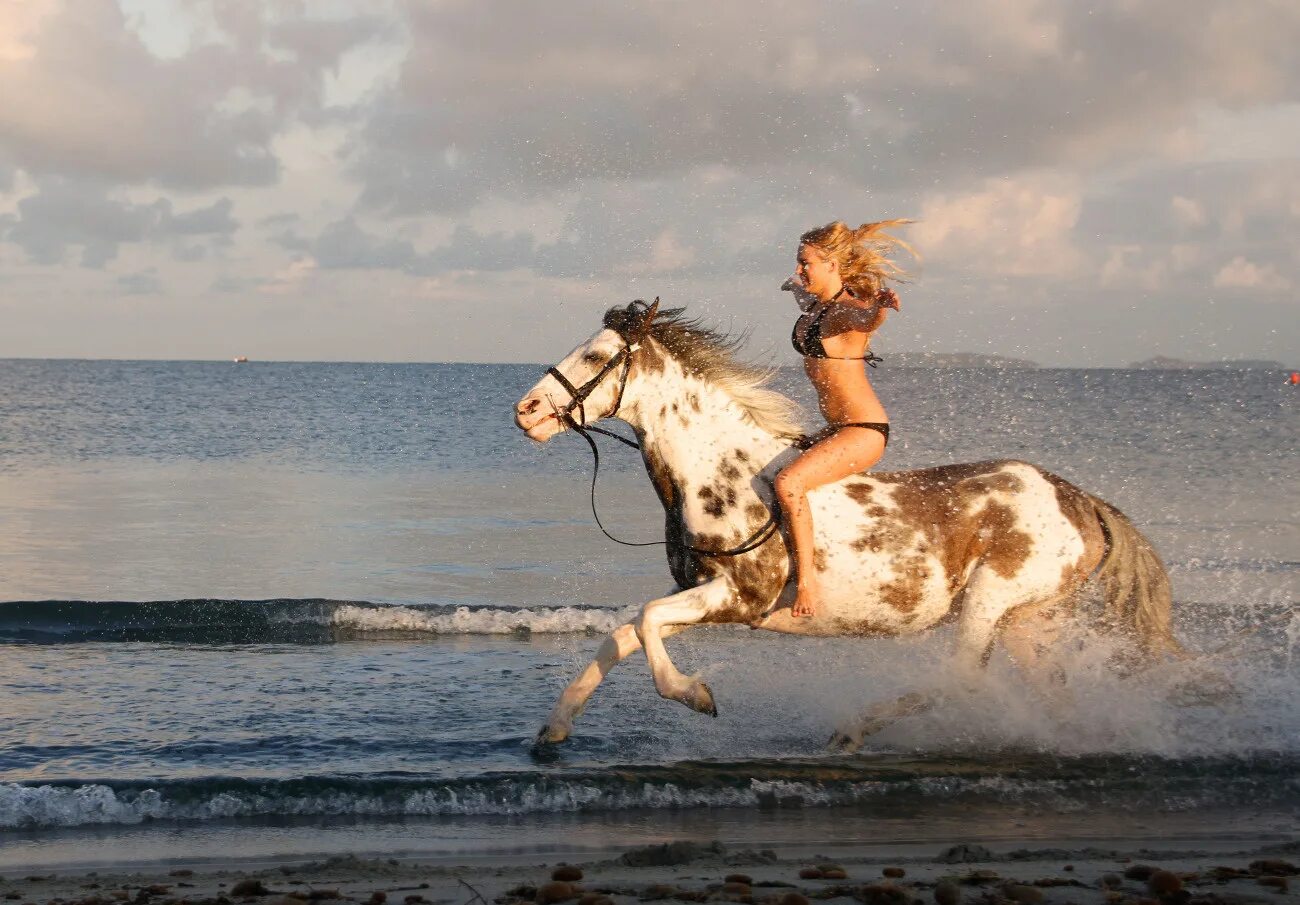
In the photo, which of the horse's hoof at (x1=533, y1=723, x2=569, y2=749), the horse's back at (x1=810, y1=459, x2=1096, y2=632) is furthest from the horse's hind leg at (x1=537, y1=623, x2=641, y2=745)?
the horse's back at (x1=810, y1=459, x2=1096, y2=632)

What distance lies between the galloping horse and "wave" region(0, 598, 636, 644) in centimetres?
456

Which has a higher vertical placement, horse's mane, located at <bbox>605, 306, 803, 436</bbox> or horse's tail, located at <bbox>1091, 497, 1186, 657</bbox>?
horse's mane, located at <bbox>605, 306, 803, 436</bbox>

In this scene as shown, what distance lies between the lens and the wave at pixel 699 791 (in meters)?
6.73

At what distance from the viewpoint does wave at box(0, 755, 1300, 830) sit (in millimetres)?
6734

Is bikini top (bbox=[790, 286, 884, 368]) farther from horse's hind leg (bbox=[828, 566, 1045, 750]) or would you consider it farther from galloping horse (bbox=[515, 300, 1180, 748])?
horse's hind leg (bbox=[828, 566, 1045, 750])

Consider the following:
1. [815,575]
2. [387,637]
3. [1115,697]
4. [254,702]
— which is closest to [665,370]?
[815,575]

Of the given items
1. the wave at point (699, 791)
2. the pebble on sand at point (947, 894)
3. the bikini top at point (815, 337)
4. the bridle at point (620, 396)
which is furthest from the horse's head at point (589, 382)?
the pebble on sand at point (947, 894)

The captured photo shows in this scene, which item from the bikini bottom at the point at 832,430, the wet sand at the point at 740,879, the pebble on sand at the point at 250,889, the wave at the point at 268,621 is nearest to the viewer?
the wet sand at the point at 740,879

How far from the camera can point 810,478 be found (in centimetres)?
730

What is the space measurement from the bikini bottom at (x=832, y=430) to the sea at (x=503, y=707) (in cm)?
146

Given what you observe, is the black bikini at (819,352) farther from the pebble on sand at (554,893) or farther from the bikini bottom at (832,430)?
the pebble on sand at (554,893)

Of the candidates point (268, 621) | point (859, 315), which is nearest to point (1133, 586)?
point (859, 315)

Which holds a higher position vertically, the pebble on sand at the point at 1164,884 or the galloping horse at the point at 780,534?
the galloping horse at the point at 780,534

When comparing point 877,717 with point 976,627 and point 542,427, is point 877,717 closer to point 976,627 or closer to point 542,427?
point 976,627
